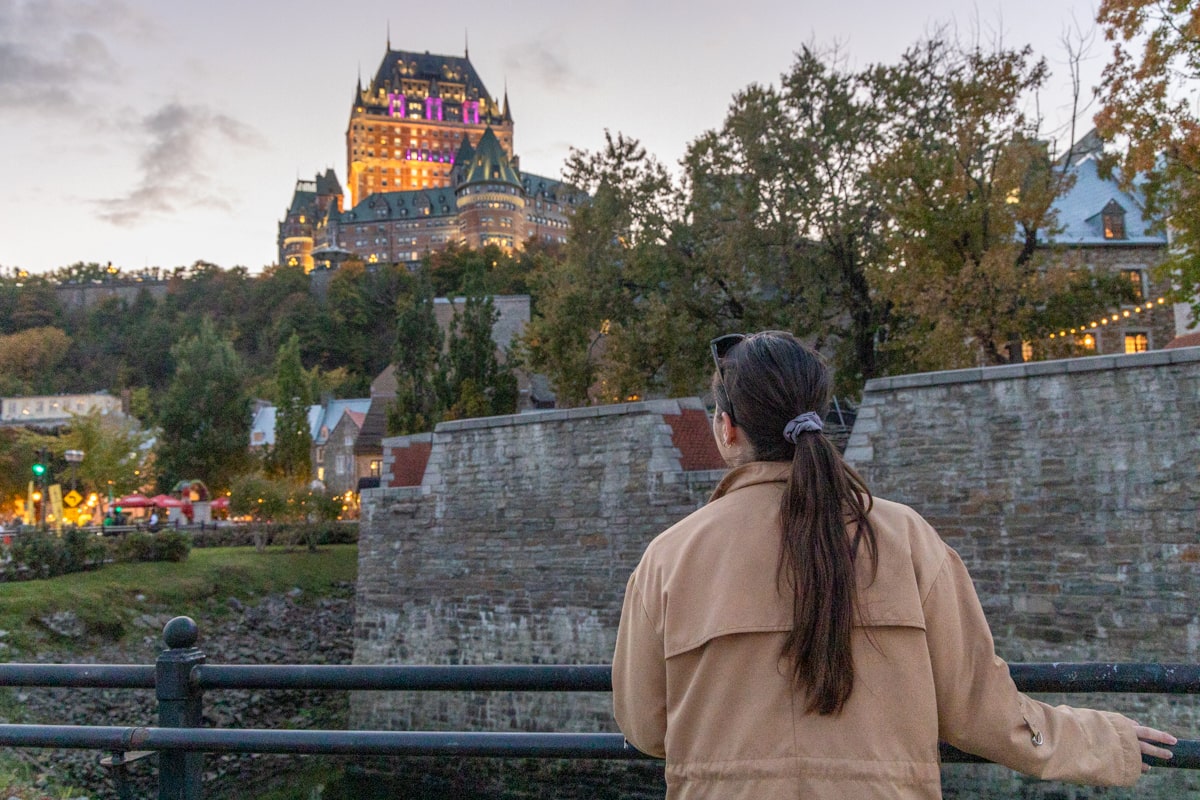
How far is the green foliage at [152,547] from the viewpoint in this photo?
2558 centimetres

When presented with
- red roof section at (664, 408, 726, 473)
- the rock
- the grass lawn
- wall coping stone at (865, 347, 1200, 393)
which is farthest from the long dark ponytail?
the rock

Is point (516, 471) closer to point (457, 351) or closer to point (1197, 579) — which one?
point (1197, 579)

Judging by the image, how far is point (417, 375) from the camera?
35469mm

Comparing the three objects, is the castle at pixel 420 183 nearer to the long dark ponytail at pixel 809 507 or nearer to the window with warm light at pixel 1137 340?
the window with warm light at pixel 1137 340

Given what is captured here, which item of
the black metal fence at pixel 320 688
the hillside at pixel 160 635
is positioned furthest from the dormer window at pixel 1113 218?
the black metal fence at pixel 320 688

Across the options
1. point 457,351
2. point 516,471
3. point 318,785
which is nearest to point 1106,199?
point 457,351

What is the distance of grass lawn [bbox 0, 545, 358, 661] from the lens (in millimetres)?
19078

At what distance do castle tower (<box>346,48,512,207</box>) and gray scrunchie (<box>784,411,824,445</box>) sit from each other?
566ft

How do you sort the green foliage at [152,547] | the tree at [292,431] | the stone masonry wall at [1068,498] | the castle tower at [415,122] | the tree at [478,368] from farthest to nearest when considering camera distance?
the castle tower at [415,122] → the tree at [292,431] → the tree at [478,368] → the green foliage at [152,547] → the stone masonry wall at [1068,498]

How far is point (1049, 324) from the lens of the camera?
2044 cm

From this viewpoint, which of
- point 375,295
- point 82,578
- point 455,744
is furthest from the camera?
point 375,295

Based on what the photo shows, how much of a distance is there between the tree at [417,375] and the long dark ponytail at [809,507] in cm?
3086

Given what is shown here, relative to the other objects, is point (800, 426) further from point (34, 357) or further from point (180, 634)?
point (34, 357)

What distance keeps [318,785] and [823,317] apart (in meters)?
15.4
